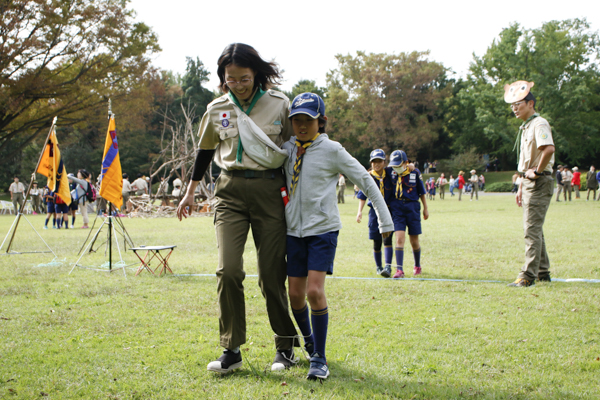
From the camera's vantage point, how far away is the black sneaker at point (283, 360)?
339cm

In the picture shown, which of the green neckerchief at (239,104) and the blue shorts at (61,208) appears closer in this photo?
the green neckerchief at (239,104)

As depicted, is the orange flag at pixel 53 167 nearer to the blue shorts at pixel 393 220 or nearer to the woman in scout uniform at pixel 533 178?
the blue shorts at pixel 393 220

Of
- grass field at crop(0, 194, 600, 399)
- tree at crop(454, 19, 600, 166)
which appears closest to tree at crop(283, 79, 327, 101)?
tree at crop(454, 19, 600, 166)

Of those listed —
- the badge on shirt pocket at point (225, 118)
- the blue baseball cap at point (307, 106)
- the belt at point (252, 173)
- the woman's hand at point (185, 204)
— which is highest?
the blue baseball cap at point (307, 106)

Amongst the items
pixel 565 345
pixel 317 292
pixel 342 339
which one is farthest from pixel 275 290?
pixel 565 345

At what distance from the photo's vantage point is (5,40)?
793 inches

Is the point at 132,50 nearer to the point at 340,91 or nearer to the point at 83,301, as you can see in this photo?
the point at 83,301

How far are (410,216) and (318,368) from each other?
4.14 meters

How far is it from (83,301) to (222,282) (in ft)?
10.5

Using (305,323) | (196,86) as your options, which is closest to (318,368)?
(305,323)

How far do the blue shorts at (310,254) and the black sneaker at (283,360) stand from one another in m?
0.61

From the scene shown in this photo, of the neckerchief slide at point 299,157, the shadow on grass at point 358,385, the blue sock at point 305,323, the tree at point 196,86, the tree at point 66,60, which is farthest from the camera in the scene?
the tree at point 196,86

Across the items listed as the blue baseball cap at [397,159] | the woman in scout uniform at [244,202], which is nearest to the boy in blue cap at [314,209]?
the woman in scout uniform at [244,202]

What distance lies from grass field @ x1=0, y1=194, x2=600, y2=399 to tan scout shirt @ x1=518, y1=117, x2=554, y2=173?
1.54m
